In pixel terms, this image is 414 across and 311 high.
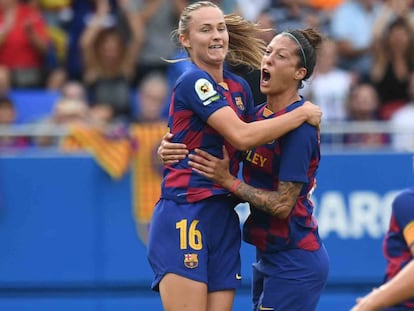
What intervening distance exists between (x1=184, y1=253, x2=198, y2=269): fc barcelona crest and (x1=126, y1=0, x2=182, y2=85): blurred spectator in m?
5.23

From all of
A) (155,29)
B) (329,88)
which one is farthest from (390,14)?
(155,29)

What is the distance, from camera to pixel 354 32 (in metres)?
11.3

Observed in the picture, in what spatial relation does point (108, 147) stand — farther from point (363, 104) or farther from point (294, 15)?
point (294, 15)

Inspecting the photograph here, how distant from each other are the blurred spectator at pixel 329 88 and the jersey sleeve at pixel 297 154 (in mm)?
4759

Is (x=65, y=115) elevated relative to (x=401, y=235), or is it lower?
elevated

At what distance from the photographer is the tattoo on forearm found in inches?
216

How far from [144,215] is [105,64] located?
215cm

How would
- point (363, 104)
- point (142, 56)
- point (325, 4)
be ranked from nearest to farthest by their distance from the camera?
point (363, 104)
point (142, 56)
point (325, 4)

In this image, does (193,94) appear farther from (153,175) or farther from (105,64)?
(105,64)

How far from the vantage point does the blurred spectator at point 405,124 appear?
900 cm

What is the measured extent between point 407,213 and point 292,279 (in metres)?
0.70

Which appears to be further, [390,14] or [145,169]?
[390,14]

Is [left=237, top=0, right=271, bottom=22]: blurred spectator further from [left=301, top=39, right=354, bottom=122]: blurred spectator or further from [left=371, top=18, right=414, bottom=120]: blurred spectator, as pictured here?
[left=371, top=18, right=414, bottom=120]: blurred spectator

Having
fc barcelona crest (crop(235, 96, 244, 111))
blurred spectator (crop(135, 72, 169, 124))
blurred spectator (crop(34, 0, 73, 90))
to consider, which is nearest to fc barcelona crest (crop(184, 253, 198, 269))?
fc barcelona crest (crop(235, 96, 244, 111))
